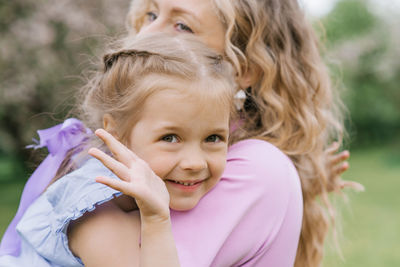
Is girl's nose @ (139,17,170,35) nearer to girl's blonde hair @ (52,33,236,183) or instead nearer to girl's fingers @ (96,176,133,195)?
girl's blonde hair @ (52,33,236,183)

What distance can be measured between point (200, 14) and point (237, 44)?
0.24 meters

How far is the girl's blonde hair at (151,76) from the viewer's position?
1729 millimetres

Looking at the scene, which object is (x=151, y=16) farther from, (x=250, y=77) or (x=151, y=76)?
(x=151, y=76)

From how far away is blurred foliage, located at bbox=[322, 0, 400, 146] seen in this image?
19141 mm

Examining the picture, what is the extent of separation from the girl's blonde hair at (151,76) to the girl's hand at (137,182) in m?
0.28

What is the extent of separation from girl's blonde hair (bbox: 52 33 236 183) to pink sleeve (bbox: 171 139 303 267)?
0.88 feet

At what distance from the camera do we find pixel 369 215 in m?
10.2

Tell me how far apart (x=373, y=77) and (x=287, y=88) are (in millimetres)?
18610

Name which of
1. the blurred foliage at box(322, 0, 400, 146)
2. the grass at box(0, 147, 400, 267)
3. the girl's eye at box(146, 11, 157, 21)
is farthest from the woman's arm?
the blurred foliage at box(322, 0, 400, 146)

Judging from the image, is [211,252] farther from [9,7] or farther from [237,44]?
[9,7]

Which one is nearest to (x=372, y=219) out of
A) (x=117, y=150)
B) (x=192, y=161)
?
(x=192, y=161)

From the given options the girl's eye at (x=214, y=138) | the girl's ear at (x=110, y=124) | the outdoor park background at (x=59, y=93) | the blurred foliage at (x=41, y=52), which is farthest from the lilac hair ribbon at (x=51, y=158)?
the blurred foliage at (x=41, y=52)

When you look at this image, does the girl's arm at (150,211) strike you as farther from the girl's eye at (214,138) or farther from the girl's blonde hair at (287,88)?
the girl's blonde hair at (287,88)

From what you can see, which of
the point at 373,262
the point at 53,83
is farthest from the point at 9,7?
the point at 373,262
